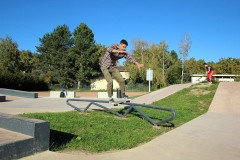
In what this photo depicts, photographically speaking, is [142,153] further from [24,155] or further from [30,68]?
[30,68]

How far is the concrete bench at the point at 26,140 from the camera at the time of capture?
329 cm

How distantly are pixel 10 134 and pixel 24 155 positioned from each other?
46 cm

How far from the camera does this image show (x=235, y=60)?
70375 millimetres

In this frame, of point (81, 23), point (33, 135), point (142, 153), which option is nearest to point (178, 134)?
point (142, 153)

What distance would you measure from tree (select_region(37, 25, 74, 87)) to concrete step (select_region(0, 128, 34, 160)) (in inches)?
2044

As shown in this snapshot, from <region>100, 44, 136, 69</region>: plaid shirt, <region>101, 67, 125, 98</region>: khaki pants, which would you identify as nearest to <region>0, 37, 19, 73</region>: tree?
<region>101, 67, 125, 98</region>: khaki pants

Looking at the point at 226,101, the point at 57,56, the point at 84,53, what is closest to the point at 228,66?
the point at 84,53

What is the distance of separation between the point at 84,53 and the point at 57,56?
634 cm

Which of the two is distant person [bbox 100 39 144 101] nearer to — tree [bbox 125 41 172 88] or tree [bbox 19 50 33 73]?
tree [bbox 125 41 172 88]

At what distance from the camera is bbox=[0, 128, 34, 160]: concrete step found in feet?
10.6

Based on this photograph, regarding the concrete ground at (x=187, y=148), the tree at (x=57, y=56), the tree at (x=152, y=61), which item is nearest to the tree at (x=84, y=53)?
the tree at (x=57, y=56)

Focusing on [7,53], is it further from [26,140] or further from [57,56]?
[26,140]

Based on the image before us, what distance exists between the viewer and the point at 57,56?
2245 inches

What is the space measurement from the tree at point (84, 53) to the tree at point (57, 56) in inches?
63.8
